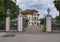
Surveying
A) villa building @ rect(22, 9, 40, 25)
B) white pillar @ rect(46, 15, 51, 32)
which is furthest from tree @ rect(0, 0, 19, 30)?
villa building @ rect(22, 9, 40, 25)

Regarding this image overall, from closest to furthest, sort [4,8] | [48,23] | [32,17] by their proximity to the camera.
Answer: [48,23] < [4,8] < [32,17]

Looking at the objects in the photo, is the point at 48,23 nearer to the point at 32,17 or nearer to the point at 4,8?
the point at 4,8

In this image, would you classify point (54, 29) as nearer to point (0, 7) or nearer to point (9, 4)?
point (0, 7)

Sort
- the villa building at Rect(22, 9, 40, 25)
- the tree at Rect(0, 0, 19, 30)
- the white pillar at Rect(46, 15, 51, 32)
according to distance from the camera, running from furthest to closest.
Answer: the villa building at Rect(22, 9, 40, 25), the tree at Rect(0, 0, 19, 30), the white pillar at Rect(46, 15, 51, 32)

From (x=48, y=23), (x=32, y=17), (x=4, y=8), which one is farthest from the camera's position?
(x=32, y=17)

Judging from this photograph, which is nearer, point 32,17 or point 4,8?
point 4,8

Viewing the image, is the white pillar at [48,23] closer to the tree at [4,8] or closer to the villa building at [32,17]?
the tree at [4,8]

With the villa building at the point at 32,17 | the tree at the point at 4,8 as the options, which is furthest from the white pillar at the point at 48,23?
the villa building at the point at 32,17

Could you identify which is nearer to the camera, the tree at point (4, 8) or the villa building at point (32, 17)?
the tree at point (4, 8)

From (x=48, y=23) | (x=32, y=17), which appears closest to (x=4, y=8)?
(x=48, y=23)

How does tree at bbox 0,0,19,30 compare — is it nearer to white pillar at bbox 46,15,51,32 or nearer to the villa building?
white pillar at bbox 46,15,51,32

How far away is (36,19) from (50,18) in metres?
75.7

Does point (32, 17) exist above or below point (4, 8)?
below

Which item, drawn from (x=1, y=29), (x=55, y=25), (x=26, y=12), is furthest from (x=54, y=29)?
(x=26, y=12)
